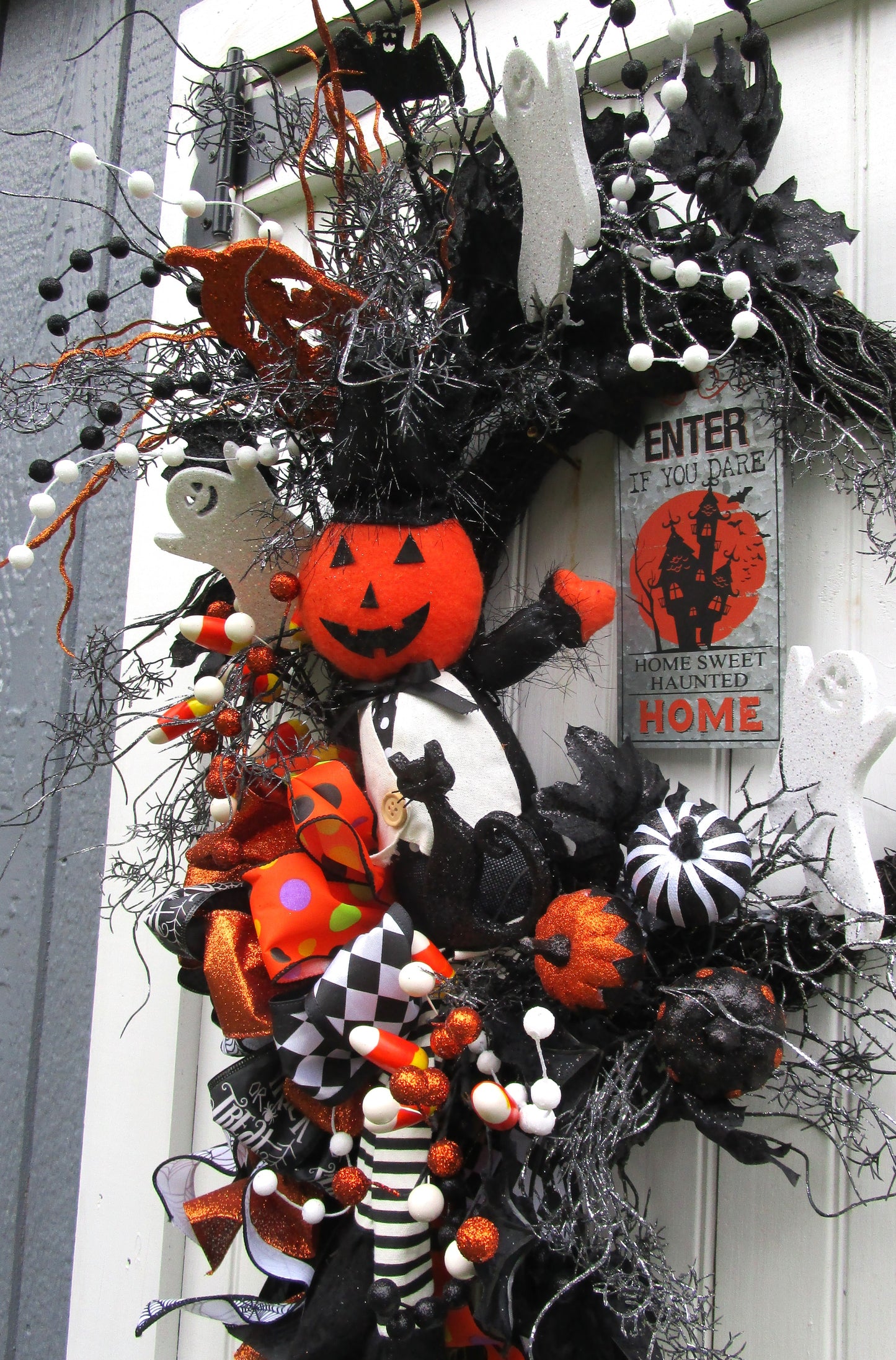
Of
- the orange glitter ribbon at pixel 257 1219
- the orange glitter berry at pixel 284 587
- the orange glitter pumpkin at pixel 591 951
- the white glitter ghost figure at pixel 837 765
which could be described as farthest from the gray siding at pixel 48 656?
the white glitter ghost figure at pixel 837 765

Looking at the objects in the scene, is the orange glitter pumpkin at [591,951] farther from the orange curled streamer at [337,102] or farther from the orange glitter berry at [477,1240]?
the orange curled streamer at [337,102]

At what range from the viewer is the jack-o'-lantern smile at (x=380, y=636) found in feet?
2.05

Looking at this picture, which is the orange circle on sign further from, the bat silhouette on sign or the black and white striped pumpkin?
the bat silhouette on sign

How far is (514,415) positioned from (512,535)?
5.7 inches

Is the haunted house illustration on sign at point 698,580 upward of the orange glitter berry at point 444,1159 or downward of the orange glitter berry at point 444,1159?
upward

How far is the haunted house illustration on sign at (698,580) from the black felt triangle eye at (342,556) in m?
0.24

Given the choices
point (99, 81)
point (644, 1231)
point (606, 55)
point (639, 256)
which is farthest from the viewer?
point (99, 81)

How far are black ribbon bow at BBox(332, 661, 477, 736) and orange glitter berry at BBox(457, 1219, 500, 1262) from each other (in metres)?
0.31

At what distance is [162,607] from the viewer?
1020mm

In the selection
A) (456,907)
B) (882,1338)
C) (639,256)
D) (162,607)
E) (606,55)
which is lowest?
(882,1338)

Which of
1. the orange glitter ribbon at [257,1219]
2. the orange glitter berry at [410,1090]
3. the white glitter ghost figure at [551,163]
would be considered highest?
the white glitter ghost figure at [551,163]

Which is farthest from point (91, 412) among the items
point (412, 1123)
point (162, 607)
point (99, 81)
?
point (99, 81)

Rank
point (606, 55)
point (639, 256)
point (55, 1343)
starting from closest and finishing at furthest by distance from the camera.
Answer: point (639, 256) < point (606, 55) < point (55, 1343)

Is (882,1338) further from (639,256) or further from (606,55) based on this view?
(606,55)
